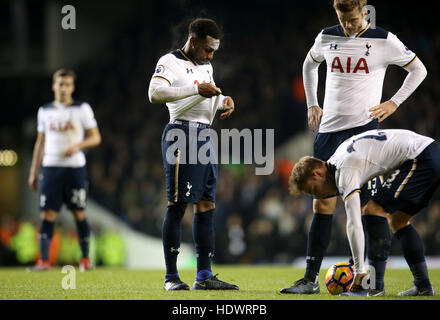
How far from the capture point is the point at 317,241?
5.25 metres

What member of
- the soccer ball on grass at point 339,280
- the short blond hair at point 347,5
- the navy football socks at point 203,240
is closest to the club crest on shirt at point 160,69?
the navy football socks at point 203,240

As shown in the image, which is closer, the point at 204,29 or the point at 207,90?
the point at 207,90

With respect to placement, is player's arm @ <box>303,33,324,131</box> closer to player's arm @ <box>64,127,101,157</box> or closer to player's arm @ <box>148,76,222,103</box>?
player's arm @ <box>148,76,222,103</box>

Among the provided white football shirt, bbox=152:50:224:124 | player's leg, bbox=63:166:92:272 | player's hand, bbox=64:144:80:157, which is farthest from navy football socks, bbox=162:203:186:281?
player's leg, bbox=63:166:92:272

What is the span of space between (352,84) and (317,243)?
4.08 feet

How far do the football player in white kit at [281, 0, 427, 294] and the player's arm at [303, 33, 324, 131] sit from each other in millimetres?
129

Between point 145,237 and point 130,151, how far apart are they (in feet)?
8.68

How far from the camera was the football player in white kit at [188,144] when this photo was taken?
539 centimetres

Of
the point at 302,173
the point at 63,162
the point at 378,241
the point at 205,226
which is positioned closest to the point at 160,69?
the point at 205,226

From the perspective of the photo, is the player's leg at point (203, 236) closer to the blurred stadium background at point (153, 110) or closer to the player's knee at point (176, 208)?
the player's knee at point (176, 208)

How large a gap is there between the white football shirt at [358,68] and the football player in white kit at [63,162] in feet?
12.0

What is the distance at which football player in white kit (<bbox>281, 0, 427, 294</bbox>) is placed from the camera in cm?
529

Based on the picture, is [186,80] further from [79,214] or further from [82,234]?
[82,234]
